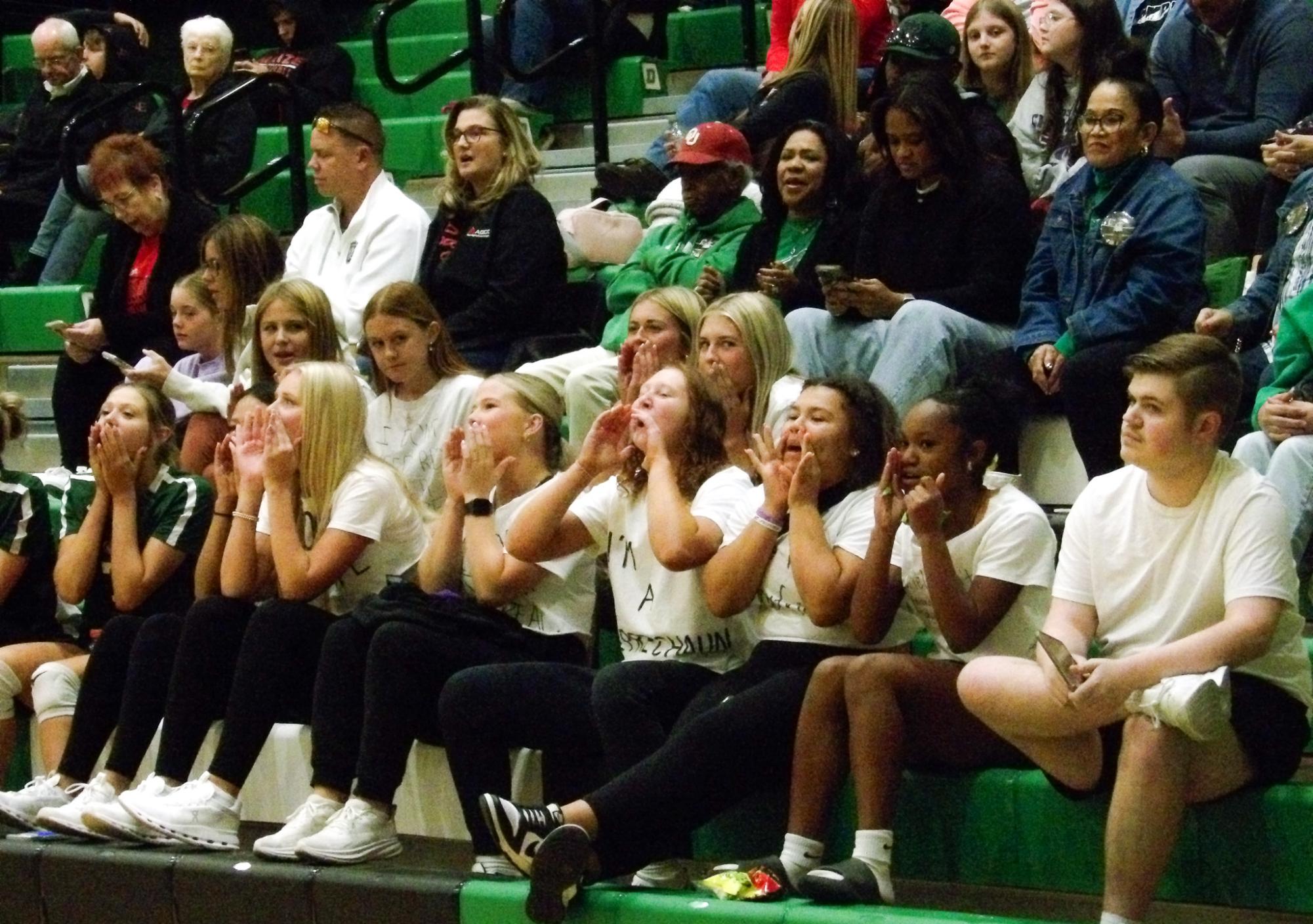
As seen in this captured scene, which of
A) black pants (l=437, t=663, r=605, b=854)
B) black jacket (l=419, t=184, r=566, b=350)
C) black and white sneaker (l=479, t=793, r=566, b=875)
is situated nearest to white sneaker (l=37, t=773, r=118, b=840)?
black pants (l=437, t=663, r=605, b=854)

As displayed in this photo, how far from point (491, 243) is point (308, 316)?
A: 62 cm

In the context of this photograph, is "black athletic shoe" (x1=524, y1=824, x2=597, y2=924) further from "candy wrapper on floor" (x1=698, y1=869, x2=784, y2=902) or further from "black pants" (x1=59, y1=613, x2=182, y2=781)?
"black pants" (x1=59, y1=613, x2=182, y2=781)

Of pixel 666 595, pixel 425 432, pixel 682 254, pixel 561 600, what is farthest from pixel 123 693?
pixel 682 254

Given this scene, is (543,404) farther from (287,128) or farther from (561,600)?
(287,128)

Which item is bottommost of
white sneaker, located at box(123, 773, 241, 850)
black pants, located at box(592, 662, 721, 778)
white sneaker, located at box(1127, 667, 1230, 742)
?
Result: white sneaker, located at box(123, 773, 241, 850)

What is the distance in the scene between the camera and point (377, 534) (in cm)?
420

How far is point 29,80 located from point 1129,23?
4.80 meters

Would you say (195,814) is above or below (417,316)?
below

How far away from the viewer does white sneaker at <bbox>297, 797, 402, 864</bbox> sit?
3.81 metres

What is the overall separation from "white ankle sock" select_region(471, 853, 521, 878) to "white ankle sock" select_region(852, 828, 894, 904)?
0.66 m

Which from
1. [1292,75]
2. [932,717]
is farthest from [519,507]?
[1292,75]

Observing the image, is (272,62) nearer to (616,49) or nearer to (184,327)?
(616,49)

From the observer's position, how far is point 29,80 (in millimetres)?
8508

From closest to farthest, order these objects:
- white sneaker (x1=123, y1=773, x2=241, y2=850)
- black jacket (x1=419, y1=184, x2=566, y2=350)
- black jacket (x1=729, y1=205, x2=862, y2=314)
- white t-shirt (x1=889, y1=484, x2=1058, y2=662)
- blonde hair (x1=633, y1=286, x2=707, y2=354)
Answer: white t-shirt (x1=889, y1=484, x2=1058, y2=662), white sneaker (x1=123, y1=773, x2=241, y2=850), blonde hair (x1=633, y1=286, x2=707, y2=354), black jacket (x1=729, y1=205, x2=862, y2=314), black jacket (x1=419, y1=184, x2=566, y2=350)
